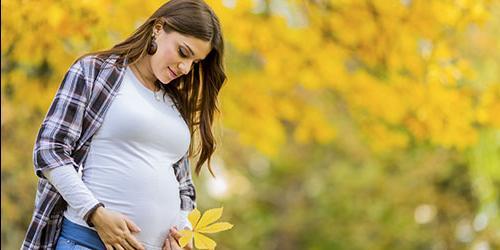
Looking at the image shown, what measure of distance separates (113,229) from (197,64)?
1.97ft

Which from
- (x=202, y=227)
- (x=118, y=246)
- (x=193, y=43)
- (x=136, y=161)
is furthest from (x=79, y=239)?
(x=193, y=43)

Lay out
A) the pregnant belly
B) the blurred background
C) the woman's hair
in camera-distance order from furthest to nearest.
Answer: the blurred background, the woman's hair, the pregnant belly

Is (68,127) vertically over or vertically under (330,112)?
under

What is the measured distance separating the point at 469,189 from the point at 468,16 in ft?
19.5

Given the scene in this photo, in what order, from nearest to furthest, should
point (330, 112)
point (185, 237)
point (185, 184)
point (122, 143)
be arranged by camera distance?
point (122, 143)
point (185, 237)
point (185, 184)
point (330, 112)

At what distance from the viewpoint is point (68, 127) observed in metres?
2.59

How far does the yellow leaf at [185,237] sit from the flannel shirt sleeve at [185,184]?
0.40ft

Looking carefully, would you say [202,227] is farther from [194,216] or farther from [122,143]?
[122,143]

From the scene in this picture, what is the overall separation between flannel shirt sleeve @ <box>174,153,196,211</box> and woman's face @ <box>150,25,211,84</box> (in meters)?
0.27

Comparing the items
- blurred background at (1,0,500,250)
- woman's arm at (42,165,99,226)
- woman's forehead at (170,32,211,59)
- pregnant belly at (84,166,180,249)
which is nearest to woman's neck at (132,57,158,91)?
woman's forehead at (170,32,211,59)

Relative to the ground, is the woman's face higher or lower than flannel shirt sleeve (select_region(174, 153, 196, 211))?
higher

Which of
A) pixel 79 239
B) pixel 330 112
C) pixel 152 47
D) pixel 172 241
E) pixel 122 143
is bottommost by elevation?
pixel 79 239

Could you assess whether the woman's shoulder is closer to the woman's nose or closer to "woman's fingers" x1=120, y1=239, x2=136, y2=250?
the woman's nose

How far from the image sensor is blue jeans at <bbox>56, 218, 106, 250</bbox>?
2.64 m
